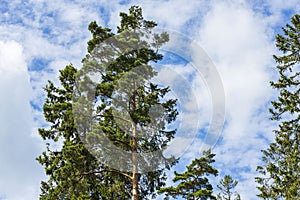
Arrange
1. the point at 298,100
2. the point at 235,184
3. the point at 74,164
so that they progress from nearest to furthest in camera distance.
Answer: the point at 74,164, the point at 298,100, the point at 235,184

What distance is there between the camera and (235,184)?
38.5 meters

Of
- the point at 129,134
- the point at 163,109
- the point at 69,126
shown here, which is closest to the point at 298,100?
the point at 163,109

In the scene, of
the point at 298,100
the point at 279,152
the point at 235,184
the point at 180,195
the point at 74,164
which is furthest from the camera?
the point at 235,184

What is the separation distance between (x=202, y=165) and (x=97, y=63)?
10658 mm

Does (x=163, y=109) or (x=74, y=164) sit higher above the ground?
(x=163, y=109)

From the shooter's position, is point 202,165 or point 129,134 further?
point 202,165

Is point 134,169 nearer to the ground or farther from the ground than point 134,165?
nearer to the ground

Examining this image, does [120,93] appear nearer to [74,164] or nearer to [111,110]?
[111,110]

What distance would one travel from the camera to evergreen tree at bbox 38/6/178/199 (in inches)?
784

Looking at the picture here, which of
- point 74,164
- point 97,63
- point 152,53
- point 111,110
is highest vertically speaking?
point 152,53

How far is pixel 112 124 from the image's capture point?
21.7 m

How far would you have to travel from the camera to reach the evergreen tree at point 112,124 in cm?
1991

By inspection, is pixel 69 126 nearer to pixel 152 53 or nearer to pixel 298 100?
pixel 152 53

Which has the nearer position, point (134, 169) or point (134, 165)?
point (134, 169)
